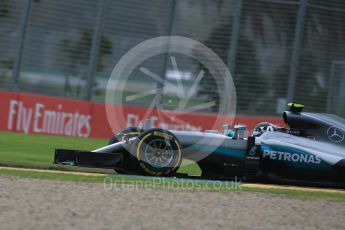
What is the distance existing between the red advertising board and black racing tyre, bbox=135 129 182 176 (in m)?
7.64

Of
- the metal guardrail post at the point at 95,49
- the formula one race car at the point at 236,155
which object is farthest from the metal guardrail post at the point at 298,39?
the formula one race car at the point at 236,155

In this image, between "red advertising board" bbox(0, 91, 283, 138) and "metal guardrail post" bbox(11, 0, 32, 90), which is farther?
"metal guardrail post" bbox(11, 0, 32, 90)

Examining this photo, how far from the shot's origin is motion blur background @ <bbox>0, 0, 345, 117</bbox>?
18.2 meters

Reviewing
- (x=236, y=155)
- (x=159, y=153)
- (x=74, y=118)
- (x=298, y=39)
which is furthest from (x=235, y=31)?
(x=159, y=153)

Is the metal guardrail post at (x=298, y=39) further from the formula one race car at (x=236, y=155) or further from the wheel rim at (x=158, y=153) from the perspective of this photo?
the wheel rim at (x=158, y=153)

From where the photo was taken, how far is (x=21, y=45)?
712 inches

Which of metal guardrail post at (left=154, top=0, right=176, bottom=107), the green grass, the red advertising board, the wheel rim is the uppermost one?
metal guardrail post at (left=154, top=0, right=176, bottom=107)

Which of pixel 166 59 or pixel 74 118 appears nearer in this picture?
pixel 74 118

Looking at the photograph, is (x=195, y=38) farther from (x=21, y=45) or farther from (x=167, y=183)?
(x=167, y=183)

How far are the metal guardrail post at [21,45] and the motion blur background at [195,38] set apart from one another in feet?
0.09

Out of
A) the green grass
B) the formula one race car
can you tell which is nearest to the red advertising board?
the formula one race car

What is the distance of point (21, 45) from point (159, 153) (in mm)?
10505

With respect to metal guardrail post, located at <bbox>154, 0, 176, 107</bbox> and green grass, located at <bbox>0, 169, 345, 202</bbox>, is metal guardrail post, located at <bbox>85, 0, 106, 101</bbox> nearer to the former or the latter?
metal guardrail post, located at <bbox>154, 0, 176, 107</bbox>

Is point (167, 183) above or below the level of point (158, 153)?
below
